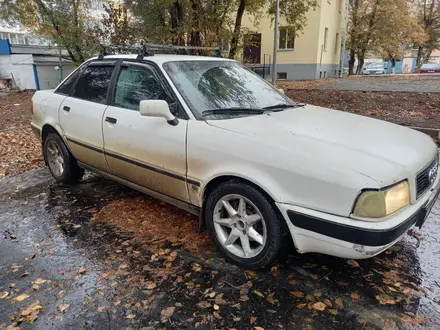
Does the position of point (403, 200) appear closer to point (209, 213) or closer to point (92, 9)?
point (209, 213)

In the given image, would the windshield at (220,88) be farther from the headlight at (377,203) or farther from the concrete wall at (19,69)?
the concrete wall at (19,69)

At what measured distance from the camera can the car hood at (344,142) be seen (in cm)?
232

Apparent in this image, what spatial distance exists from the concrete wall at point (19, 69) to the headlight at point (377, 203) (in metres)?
20.8

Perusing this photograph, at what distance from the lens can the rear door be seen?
3928 mm

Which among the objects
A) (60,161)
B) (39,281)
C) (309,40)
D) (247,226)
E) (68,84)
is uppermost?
(309,40)

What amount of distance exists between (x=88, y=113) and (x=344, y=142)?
2832mm

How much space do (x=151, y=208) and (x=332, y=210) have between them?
239 centimetres

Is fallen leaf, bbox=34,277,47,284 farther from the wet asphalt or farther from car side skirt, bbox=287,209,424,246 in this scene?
car side skirt, bbox=287,209,424,246

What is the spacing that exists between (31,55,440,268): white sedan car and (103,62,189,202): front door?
0.01 m

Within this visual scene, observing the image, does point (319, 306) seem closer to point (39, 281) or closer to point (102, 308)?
point (102, 308)

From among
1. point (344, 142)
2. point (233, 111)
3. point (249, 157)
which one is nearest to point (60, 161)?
point (233, 111)

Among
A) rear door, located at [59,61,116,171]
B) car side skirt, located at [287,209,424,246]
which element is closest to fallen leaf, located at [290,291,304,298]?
car side skirt, located at [287,209,424,246]

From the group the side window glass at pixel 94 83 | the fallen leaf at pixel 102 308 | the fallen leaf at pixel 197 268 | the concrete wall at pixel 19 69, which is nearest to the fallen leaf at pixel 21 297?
the fallen leaf at pixel 102 308

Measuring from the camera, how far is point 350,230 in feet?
7.39
